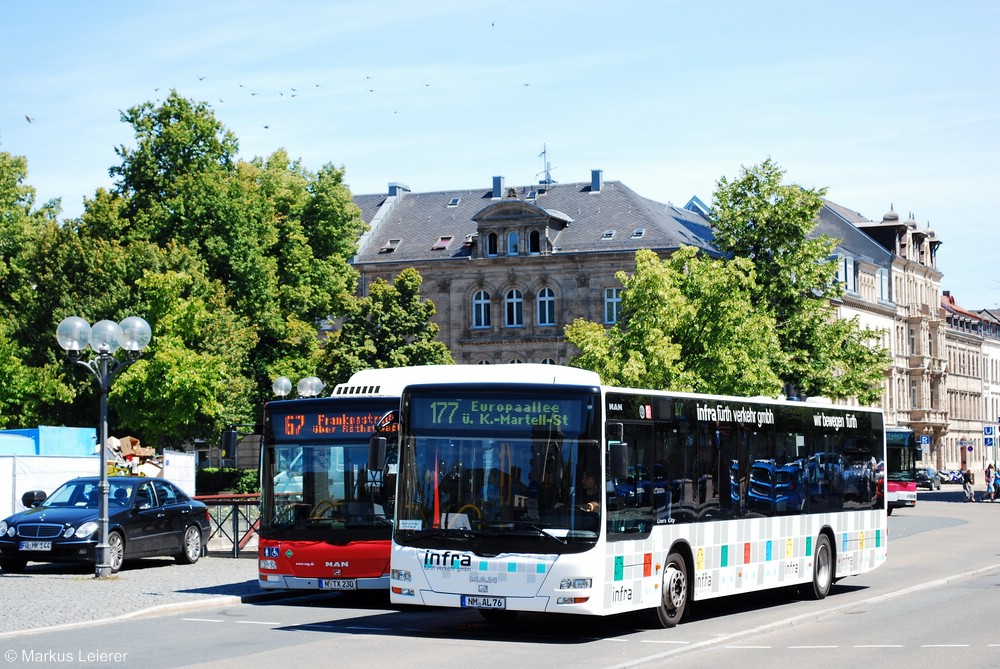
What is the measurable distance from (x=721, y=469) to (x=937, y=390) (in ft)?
330

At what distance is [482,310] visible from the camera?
83.0 m

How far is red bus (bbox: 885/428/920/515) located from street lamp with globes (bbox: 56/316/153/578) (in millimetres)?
41575

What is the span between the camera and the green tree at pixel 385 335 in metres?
63.4

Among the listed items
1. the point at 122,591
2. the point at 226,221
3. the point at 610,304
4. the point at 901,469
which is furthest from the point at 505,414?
the point at 610,304

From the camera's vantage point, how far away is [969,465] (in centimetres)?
11775

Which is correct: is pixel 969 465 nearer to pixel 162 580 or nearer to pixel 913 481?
pixel 913 481

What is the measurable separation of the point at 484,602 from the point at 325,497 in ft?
16.5

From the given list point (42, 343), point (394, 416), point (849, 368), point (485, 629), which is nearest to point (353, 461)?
point (394, 416)

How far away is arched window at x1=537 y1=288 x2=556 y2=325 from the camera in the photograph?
267 ft

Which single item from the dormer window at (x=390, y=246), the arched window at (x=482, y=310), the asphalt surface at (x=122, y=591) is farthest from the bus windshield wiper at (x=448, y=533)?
the dormer window at (x=390, y=246)

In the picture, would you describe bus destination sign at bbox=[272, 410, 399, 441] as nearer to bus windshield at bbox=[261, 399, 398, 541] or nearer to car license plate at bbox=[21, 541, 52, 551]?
bus windshield at bbox=[261, 399, 398, 541]

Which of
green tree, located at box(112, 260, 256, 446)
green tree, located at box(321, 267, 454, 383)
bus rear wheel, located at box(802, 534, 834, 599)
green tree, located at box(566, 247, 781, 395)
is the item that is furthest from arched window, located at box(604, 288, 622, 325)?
bus rear wheel, located at box(802, 534, 834, 599)

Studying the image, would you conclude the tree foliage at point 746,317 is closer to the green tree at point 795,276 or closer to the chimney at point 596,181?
the green tree at point 795,276

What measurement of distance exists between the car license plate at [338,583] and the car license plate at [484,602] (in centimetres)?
426
